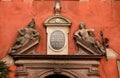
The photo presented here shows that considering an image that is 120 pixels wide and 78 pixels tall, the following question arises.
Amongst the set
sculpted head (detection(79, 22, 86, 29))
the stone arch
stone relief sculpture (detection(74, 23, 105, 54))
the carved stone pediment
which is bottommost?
the stone arch

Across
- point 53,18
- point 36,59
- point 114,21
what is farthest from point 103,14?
point 36,59

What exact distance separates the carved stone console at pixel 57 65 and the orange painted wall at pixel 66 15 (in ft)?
1.09

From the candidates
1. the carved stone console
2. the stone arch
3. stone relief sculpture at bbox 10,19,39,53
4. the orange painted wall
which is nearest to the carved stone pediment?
the orange painted wall

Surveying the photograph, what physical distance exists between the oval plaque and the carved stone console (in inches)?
11.9

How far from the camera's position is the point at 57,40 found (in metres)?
12.6

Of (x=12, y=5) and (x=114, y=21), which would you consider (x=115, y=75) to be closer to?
(x=114, y=21)

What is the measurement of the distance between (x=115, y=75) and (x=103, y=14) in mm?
1779

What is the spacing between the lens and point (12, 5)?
13133 millimetres

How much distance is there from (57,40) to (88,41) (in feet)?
2.74

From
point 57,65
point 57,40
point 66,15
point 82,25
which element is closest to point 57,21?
point 66,15

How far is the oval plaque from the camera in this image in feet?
41.1

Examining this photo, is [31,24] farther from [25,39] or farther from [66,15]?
[66,15]

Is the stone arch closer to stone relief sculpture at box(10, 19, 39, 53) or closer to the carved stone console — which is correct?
the carved stone console

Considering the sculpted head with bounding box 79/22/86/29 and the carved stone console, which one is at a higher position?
the sculpted head with bounding box 79/22/86/29
